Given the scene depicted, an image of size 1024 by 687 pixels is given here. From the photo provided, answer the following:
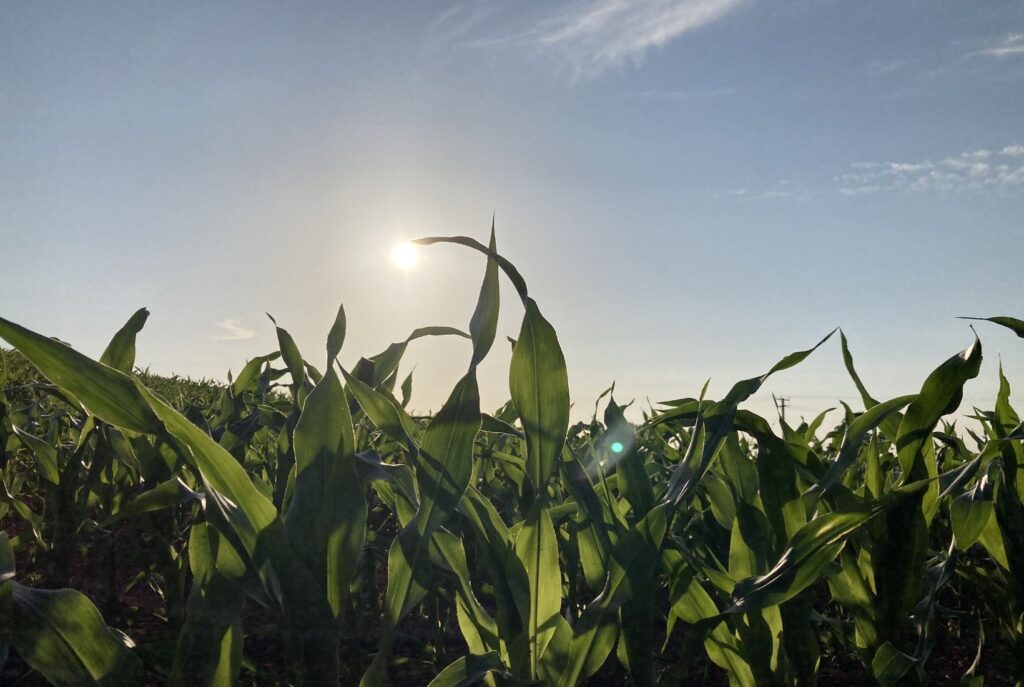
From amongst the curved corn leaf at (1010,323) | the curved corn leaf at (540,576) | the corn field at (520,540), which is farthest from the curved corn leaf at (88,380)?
the curved corn leaf at (1010,323)

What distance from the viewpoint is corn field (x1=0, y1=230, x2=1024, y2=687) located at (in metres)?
0.89

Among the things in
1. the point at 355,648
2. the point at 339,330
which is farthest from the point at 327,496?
the point at 355,648

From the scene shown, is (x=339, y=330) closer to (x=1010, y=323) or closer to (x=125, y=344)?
(x=125, y=344)

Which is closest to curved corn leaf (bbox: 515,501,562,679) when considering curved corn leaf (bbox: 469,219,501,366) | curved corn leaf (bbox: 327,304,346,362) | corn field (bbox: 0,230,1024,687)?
corn field (bbox: 0,230,1024,687)

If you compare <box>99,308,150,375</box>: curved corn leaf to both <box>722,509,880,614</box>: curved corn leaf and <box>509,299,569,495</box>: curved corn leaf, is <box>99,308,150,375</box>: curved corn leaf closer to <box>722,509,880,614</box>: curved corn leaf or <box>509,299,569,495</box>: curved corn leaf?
<box>509,299,569,495</box>: curved corn leaf

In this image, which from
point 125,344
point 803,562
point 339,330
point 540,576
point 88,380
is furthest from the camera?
point 125,344

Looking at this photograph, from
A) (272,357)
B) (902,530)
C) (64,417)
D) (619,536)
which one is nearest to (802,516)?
(902,530)

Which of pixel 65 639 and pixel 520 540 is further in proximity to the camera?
pixel 520 540

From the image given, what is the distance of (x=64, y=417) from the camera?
8.43 ft

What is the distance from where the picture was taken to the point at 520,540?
1103 mm

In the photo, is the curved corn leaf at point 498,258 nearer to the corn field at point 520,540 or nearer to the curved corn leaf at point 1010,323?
the corn field at point 520,540

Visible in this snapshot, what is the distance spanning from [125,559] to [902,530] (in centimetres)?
182

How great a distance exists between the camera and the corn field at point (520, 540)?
0.89 m

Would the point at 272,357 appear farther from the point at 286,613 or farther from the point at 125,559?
the point at 286,613
